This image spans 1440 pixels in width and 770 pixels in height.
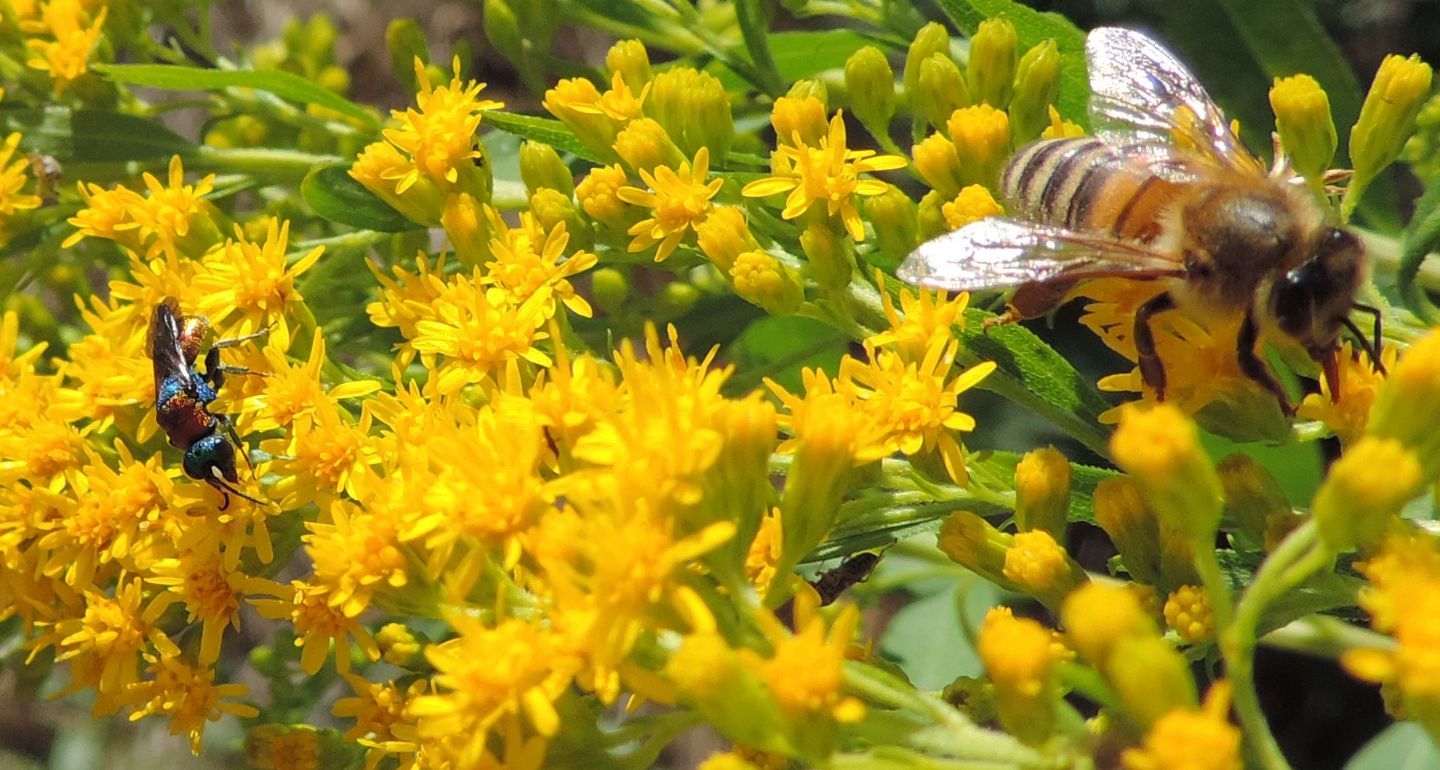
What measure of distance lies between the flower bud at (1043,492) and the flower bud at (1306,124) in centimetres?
72

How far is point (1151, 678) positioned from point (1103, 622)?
0.08 meters

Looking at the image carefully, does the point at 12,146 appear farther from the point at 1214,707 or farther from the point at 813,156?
the point at 1214,707

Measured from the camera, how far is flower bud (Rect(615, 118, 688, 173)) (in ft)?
7.69

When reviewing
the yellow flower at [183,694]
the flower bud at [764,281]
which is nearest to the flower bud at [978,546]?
the flower bud at [764,281]

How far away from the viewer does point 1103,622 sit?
58.8 inches

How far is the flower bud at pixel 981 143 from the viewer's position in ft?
7.49

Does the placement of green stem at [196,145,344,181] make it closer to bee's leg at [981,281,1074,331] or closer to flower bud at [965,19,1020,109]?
flower bud at [965,19,1020,109]

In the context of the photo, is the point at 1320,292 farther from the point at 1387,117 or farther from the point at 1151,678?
the point at 1151,678

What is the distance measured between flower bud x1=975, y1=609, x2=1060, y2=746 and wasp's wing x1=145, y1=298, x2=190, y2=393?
1.49 metres

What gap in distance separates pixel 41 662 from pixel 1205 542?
2384 millimetres

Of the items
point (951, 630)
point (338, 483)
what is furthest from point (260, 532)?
point (951, 630)

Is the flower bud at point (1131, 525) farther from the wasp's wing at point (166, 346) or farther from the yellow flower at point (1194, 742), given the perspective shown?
the wasp's wing at point (166, 346)

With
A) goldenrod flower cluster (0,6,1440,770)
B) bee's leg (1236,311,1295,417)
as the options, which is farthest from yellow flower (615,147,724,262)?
bee's leg (1236,311,1295,417)

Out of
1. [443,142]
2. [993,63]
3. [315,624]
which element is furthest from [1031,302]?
[315,624]
